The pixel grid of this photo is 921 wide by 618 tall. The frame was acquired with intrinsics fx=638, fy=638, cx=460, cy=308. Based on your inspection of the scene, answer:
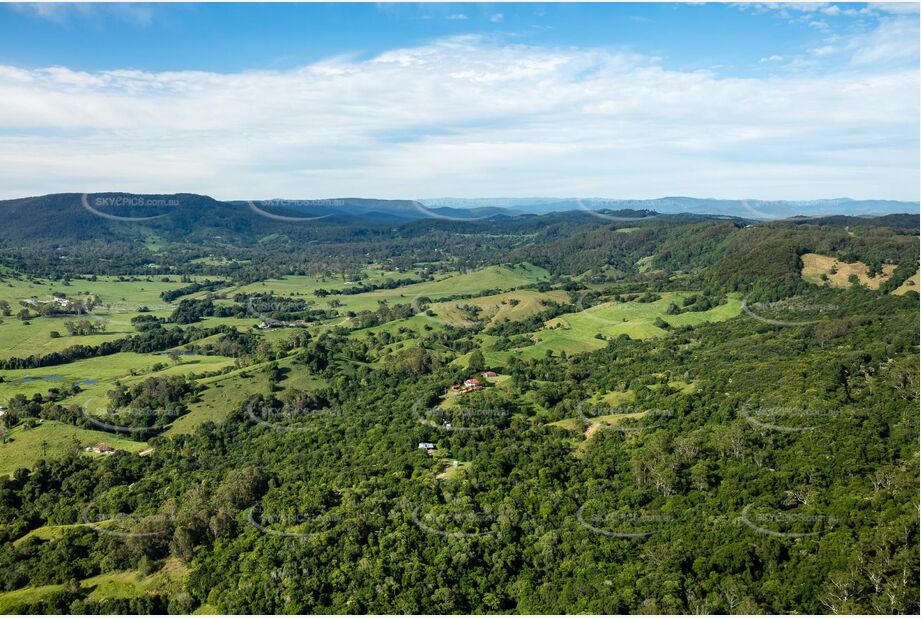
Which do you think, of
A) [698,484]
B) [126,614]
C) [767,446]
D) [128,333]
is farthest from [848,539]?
[128,333]

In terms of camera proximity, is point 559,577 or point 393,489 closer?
point 559,577

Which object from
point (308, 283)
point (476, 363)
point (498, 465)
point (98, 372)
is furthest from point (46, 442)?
point (308, 283)

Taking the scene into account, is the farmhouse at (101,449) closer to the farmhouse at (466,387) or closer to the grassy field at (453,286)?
the farmhouse at (466,387)

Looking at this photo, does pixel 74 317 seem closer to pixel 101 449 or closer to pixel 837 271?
pixel 101 449

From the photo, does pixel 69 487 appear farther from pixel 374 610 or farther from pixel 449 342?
pixel 449 342

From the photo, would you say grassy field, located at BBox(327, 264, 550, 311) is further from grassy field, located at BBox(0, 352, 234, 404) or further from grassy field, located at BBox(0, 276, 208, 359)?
grassy field, located at BBox(0, 352, 234, 404)
